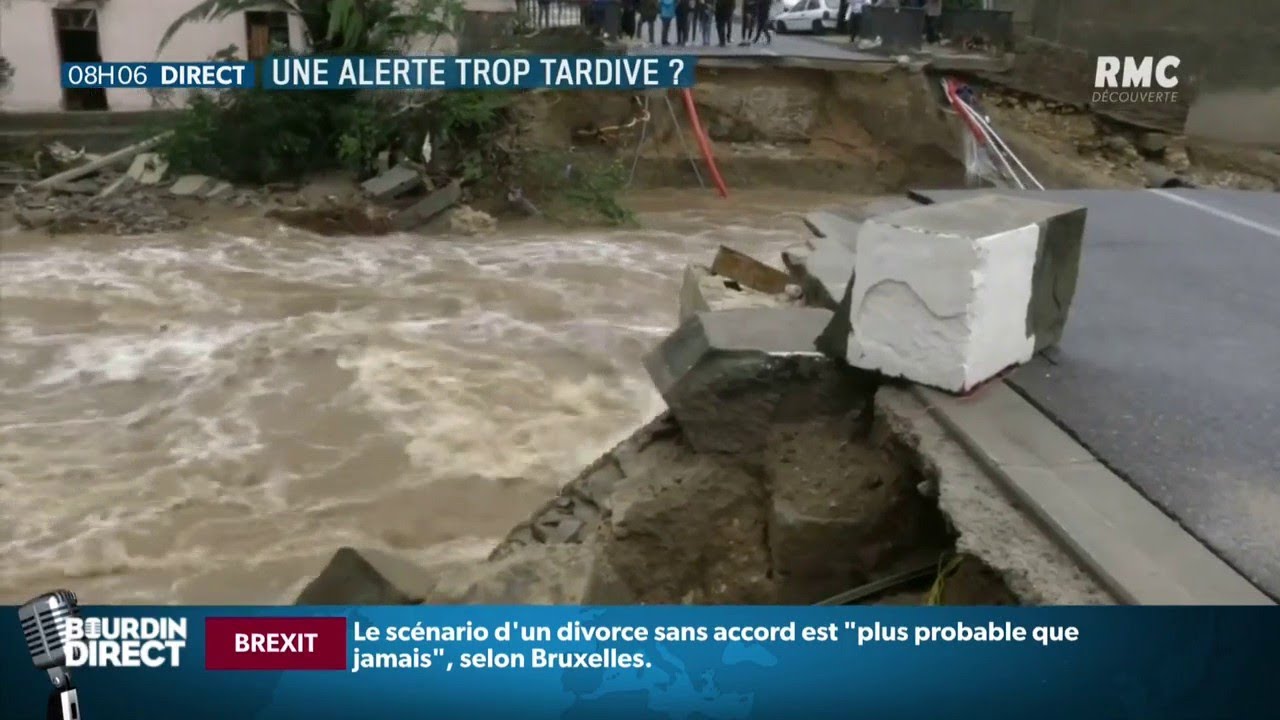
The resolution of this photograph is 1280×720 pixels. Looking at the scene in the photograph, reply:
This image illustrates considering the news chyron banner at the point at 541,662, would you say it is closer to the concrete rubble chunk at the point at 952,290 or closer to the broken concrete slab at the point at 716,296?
the concrete rubble chunk at the point at 952,290

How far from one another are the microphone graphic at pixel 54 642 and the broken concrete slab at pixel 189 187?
924cm

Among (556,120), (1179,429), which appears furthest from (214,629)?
(556,120)

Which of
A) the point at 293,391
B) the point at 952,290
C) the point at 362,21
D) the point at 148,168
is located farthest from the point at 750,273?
the point at 148,168

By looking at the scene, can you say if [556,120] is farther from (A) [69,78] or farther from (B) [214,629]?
(B) [214,629]

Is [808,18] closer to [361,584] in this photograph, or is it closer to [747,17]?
[747,17]

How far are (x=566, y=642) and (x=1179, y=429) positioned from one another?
1253 mm

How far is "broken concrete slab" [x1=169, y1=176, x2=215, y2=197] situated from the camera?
32.8 ft

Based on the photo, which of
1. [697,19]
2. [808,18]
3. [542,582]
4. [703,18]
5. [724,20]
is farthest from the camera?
[808,18]

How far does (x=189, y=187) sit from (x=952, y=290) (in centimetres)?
943

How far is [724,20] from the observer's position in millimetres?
6449

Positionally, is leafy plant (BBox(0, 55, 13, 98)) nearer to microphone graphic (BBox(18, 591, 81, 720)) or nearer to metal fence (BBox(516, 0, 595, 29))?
metal fence (BBox(516, 0, 595, 29))

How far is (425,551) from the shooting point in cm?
428

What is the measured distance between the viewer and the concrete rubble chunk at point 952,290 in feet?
6.57

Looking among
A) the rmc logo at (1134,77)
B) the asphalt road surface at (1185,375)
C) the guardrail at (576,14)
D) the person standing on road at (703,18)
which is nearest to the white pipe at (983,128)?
the person standing on road at (703,18)
